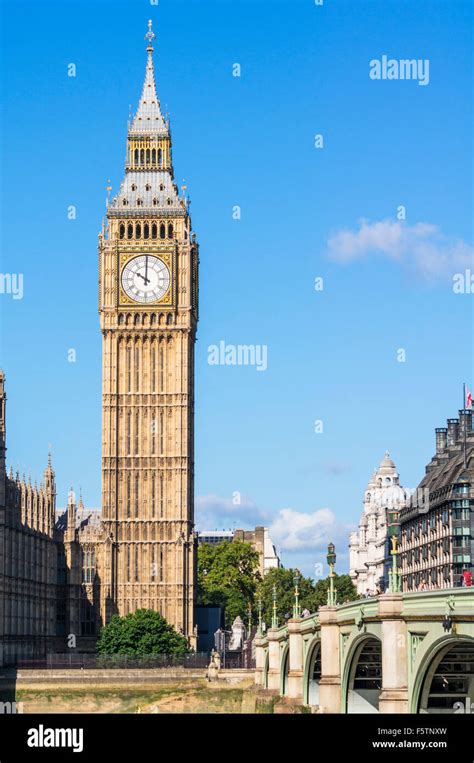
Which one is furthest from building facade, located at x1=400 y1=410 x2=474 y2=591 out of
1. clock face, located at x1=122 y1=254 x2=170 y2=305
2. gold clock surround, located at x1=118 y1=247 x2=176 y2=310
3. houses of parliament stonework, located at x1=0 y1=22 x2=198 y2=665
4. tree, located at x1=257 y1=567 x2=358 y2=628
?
clock face, located at x1=122 y1=254 x2=170 y2=305

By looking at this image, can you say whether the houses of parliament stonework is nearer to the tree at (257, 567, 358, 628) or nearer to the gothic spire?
the gothic spire

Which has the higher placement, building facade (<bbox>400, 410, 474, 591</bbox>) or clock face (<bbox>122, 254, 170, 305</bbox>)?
clock face (<bbox>122, 254, 170, 305</bbox>)

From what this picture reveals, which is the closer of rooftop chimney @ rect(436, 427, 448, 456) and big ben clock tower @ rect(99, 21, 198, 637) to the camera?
big ben clock tower @ rect(99, 21, 198, 637)

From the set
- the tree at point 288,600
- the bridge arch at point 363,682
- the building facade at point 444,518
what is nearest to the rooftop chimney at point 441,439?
the building facade at point 444,518
